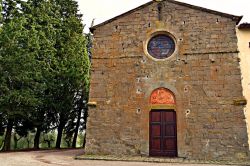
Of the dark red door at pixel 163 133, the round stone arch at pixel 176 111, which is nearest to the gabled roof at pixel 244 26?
the round stone arch at pixel 176 111

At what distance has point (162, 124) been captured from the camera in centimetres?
1386

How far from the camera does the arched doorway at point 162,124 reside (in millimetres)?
13508

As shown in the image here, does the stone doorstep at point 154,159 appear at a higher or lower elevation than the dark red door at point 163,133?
lower

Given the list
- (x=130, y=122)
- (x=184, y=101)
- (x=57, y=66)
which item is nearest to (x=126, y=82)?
(x=130, y=122)

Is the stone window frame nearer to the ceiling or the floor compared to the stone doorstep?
nearer to the ceiling

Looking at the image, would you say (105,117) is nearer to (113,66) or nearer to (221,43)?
(113,66)

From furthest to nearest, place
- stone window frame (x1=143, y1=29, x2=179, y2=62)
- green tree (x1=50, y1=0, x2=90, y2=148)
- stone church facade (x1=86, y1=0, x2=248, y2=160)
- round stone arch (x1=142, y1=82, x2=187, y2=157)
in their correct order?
green tree (x1=50, y1=0, x2=90, y2=148), stone window frame (x1=143, y1=29, x2=179, y2=62), round stone arch (x1=142, y1=82, x2=187, y2=157), stone church facade (x1=86, y1=0, x2=248, y2=160)

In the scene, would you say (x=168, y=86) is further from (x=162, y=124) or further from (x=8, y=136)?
(x=8, y=136)

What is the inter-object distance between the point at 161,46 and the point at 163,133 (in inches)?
177

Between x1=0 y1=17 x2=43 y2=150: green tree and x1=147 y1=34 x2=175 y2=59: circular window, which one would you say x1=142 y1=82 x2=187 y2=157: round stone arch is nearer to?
x1=147 y1=34 x2=175 y2=59: circular window

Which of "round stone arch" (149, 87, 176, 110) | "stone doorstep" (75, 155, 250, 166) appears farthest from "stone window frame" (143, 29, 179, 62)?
"stone doorstep" (75, 155, 250, 166)

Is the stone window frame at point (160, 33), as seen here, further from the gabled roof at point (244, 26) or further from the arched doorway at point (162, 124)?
the gabled roof at point (244, 26)

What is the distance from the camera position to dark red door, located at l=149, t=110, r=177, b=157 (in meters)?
13.5

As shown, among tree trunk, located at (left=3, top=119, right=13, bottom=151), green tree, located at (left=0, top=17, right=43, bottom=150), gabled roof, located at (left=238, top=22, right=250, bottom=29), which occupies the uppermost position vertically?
gabled roof, located at (left=238, top=22, right=250, bottom=29)
